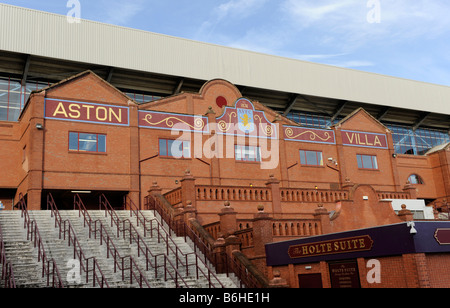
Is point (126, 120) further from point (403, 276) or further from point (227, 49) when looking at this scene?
point (403, 276)

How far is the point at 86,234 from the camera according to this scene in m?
18.6

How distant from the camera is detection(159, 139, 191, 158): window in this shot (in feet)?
94.9

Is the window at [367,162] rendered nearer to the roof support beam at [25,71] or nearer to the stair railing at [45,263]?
the stair railing at [45,263]

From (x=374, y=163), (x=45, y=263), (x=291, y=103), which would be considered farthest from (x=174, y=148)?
(x=291, y=103)

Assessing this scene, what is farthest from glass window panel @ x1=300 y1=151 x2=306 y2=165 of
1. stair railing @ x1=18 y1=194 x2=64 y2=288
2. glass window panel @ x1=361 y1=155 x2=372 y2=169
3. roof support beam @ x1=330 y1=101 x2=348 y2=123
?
stair railing @ x1=18 y1=194 x2=64 y2=288

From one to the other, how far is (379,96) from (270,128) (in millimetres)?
20513

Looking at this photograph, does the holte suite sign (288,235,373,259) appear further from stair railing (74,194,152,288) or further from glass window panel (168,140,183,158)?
glass window panel (168,140,183,158)

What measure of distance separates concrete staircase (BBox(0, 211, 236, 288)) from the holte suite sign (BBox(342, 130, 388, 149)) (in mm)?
20269

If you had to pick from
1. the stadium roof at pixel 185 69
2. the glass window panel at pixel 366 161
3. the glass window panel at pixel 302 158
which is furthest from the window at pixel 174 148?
the glass window panel at pixel 366 161

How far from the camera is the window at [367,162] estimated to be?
118 ft

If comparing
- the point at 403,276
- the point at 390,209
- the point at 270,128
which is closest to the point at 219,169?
the point at 270,128

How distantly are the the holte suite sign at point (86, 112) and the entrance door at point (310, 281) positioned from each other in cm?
1601

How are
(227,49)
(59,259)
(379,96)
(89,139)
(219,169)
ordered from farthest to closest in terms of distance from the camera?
(379,96), (227,49), (219,169), (89,139), (59,259)
